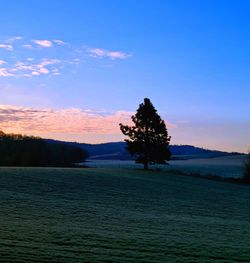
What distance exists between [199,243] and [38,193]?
18.8 meters

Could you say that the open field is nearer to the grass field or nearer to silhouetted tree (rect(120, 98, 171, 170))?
silhouetted tree (rect(120, 98, 171, 170))

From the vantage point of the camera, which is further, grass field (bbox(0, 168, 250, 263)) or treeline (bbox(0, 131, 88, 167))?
treeline (bbox(0, 131, 88, 167))

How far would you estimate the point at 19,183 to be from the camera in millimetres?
40344

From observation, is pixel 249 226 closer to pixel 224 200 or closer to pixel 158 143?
pixel 224 200

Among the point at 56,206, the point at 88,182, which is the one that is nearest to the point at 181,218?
the point at 56,206

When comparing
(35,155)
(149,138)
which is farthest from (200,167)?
(149,138)

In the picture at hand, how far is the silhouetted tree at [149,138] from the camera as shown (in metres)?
74.1

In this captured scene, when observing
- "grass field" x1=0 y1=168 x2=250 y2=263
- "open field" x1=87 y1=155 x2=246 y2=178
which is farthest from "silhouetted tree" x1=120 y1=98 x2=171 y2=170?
"grass field" x1=0 y1=168 x2=250 y2=263

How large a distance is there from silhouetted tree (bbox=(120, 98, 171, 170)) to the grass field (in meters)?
27.2

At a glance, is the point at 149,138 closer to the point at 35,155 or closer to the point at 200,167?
the point at 35,155

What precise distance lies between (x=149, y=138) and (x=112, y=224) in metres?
50.7

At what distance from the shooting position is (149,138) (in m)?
74.4

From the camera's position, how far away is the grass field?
1644 centimetres

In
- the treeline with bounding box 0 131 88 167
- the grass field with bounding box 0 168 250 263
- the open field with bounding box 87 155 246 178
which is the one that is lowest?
the grass field with bounding box 0 168 250 263
